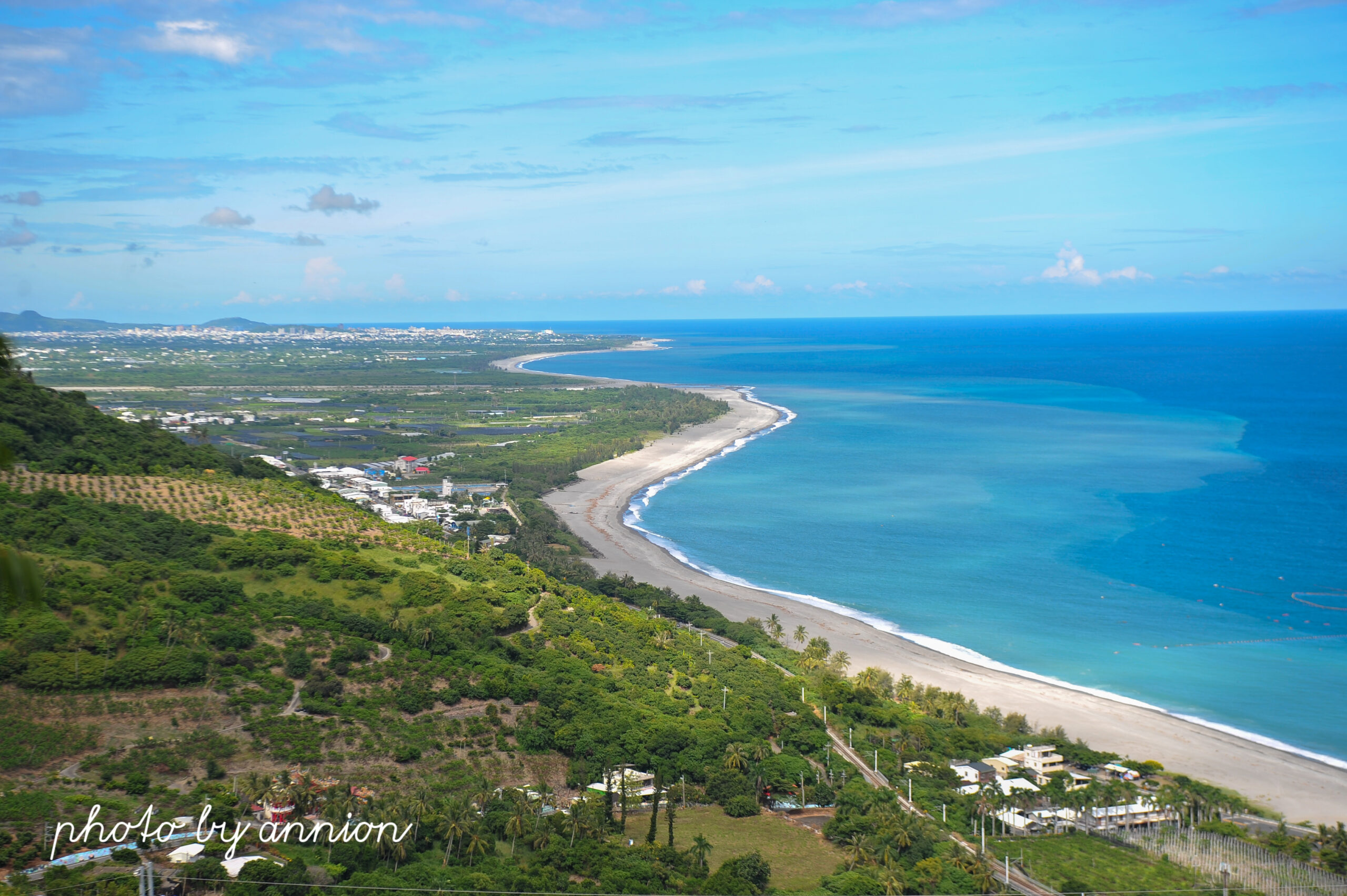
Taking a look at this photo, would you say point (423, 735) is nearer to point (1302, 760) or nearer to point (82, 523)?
point (82, 523)

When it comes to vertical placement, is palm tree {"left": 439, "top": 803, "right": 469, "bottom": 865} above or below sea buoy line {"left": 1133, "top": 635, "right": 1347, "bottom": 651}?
above

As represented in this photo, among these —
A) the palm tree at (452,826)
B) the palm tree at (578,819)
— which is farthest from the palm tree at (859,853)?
the palm tree at (452,826)

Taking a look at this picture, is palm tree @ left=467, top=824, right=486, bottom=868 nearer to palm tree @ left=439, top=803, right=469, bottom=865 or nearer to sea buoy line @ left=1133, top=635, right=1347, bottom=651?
palm tree @ left=439, top=803, right=469, bottom=865

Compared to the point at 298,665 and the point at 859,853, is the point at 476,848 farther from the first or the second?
the point at 298,665

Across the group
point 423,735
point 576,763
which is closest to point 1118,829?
point 576,763

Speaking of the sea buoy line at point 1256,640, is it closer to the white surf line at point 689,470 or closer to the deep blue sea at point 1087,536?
the deep blue sea at point 1087,536

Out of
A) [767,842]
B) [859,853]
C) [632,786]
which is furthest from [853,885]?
[632,786]

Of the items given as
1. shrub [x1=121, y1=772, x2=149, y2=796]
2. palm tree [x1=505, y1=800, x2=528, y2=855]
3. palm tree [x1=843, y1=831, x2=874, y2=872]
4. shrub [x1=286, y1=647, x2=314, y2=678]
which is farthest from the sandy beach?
shrub [x1=121, y1=772, x2=149, y2=796]
